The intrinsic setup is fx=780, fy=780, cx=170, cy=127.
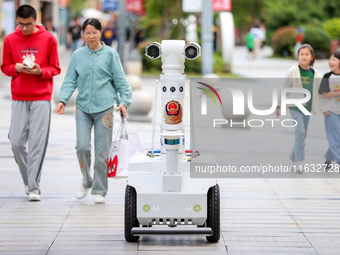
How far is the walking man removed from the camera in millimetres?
7480

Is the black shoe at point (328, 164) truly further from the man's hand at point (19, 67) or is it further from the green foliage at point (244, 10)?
the green foliage at point (244, 10)

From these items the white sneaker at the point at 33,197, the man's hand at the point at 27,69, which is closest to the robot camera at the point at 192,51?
the man's hand at the point at 27,69

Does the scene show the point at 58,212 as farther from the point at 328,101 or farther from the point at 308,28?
the point at 308,28

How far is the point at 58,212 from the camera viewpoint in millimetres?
7078

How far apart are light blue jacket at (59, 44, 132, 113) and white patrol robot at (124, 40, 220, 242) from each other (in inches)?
59.7

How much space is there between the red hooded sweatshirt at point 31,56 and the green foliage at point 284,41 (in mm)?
36870

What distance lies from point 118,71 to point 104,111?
15.7 inches

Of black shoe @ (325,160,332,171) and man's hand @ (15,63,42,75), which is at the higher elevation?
man's hand @ (15,63,42,75)

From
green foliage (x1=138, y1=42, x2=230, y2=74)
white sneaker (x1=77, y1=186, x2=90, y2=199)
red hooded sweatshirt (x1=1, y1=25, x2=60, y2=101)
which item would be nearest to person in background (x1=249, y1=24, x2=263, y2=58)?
green foliage (x1=138, y1=42, x2=230, y2=74)

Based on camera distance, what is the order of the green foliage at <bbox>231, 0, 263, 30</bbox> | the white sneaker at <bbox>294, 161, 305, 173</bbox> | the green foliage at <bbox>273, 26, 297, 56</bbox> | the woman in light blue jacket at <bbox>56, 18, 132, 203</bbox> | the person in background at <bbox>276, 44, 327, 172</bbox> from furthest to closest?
1. the green foliage at <bbox>231, 0, 263, 30</bbox>
2. the green foliage at <bbox>273, 26, 297, 56</bbox>
3. the white sneaker at <bbox>294, 161, 305, 173</bbox>
4. the person in background at <bbox>276, 44, 327, 172</bbox>
5. the woman in light blue jacket at <bbox>56, 18, 132, 203</bbox>

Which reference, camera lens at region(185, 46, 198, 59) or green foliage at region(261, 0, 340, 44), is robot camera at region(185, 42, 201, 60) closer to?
camera lens at region(185, 46, 198, 59)

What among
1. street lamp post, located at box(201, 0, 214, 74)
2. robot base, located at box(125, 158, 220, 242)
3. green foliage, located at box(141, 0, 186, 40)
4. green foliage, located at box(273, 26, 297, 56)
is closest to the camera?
robot base, located at box(125, 158, 220, 242)

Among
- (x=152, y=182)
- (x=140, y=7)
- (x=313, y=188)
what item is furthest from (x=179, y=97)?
(x=140, y=7)

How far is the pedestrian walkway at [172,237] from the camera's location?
19.0ft
